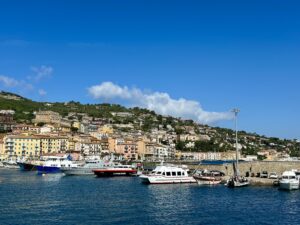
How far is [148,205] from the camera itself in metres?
39.0

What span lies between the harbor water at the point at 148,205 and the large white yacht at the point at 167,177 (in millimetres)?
5546

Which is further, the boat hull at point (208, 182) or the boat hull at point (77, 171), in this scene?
the boat hull at point (77, 171)

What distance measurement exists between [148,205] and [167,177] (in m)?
20.9

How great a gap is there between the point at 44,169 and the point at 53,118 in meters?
108

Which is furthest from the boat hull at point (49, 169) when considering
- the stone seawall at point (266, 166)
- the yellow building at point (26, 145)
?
the yellow building at point (26, 145)

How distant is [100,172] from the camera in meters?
75.9

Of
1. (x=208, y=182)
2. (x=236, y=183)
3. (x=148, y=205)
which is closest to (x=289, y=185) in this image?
(x=236, y=183)

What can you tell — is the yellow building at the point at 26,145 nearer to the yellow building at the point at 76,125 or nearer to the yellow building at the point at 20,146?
the yellow building at the point at 20,146

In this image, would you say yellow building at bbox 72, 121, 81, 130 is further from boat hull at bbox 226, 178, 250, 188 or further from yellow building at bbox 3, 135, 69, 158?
boat hull at bbox 226, 178, 250, 188

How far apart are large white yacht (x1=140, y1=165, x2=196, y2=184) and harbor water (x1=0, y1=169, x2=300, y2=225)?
18.2 feet

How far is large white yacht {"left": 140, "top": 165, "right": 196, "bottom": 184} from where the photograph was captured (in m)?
59.3

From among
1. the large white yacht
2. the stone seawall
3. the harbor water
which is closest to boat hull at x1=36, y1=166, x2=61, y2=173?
the large white yacht

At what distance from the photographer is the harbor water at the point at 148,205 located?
1260 inches

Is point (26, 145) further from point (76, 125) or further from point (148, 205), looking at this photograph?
point (148, 205)
